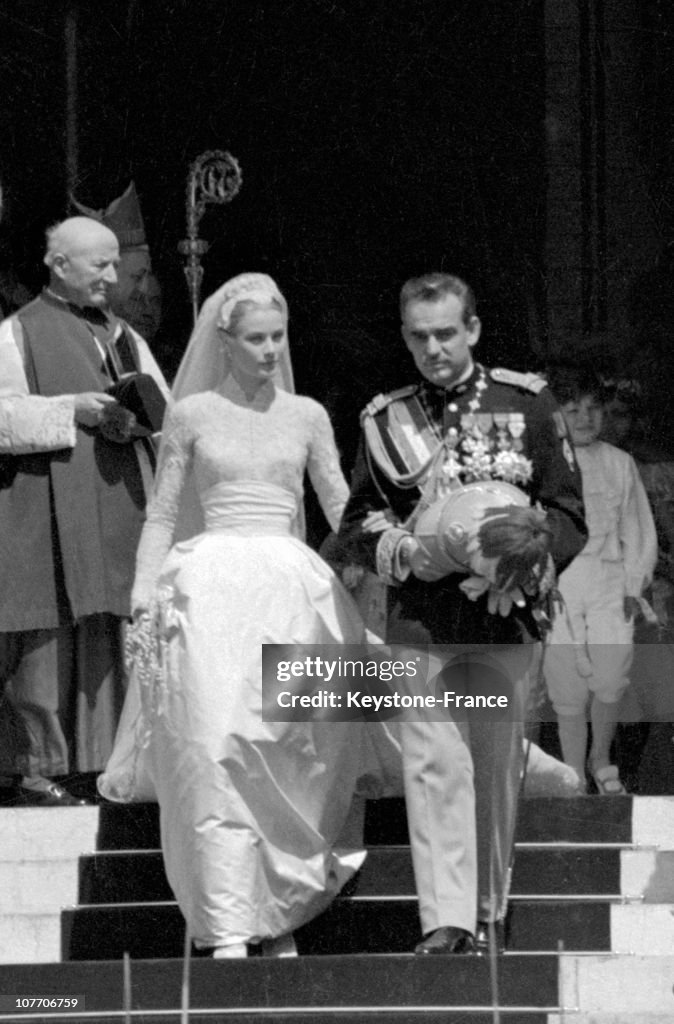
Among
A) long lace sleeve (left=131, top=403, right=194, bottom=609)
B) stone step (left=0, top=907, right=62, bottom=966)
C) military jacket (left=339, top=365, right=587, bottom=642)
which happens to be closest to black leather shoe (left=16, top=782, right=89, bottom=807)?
stone step (left=0, top=907, right=62, bottom=966)

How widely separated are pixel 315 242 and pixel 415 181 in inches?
16.3

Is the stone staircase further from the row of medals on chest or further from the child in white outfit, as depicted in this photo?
the child in white outfit

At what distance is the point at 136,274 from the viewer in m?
8.53

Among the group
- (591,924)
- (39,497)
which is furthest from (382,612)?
(591,924)

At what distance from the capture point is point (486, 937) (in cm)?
629

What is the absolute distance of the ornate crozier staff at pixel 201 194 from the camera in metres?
8.72

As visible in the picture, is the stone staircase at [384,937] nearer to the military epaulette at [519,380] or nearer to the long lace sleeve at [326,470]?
the long lace sleeve at [326,470]

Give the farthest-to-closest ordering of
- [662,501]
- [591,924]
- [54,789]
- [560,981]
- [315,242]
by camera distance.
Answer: [315,242] → [662,501] → [54,789] → [591,924] → [560,981]

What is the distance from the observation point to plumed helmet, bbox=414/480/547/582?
6242 millimetres

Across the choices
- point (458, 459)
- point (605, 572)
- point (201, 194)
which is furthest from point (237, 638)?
point (201, 194)

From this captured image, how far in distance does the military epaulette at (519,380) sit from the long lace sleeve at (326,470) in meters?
0.62

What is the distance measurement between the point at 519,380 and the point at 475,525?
0.44 meters

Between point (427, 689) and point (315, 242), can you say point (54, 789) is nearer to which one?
point (427, 689)

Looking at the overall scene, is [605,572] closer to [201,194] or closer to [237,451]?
[237,451]
